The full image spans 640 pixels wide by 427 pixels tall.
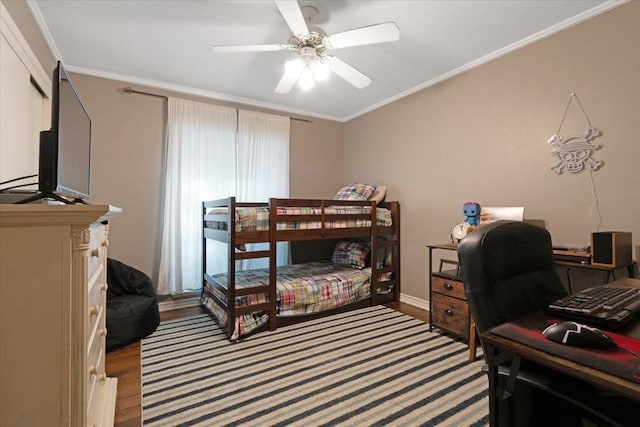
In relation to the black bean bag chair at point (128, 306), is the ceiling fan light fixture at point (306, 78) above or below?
above

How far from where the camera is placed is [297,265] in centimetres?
361

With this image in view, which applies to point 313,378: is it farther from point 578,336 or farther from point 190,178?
point 190,178

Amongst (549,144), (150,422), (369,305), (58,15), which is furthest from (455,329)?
(58,15)

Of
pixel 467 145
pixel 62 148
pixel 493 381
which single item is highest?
pixel 467 145

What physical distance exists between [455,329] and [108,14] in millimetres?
3405

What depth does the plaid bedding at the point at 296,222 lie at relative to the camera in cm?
252

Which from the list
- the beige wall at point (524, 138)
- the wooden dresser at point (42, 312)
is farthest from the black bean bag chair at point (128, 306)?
the beige wall at point (524, 138)

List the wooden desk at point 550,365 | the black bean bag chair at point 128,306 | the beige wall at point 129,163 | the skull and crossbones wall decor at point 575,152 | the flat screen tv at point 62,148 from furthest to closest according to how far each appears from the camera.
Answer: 1. the beige wall at point 129,163
2. the black bean bag chair at point 128,306
3. the skull and crossbones wall decor at point 575,152
4. the flat screen tv at point 62,148
5. the wooden desk at point 550,365

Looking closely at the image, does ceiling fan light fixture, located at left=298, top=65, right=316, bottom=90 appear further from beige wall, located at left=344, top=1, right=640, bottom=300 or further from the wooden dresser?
the wooden dresser

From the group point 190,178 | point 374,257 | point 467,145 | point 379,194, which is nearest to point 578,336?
point 467,145

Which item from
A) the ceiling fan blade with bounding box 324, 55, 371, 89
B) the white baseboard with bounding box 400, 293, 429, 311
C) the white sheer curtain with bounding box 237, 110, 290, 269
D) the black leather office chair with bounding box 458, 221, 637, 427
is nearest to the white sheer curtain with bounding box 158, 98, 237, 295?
the white sheer curtain with bounding box 237, 110, 290, 269

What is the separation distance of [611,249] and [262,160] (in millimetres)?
3166

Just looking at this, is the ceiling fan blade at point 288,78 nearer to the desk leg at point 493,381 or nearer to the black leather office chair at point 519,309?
the black leather office chair at point 519,309

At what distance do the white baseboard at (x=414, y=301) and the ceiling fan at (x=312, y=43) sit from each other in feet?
7.44
